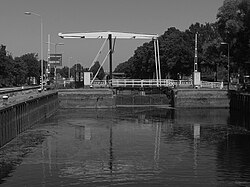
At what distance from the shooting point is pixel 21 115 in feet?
→ 90.4

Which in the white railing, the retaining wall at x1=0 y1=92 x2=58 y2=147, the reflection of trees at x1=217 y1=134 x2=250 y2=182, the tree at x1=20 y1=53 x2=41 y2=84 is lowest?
the reflection of trees at x1=217 y1=134 x2=250 y2=182

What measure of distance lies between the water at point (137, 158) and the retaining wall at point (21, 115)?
1.69 meters

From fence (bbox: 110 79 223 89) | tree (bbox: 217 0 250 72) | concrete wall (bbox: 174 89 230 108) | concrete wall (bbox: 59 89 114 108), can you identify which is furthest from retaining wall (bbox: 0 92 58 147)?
tree (bbox: 217 0 250 72)

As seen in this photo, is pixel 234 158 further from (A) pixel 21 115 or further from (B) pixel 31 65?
(B) pixel 31 65

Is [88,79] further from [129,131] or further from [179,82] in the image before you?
[129,131]

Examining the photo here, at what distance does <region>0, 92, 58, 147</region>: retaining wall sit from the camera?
22.2m

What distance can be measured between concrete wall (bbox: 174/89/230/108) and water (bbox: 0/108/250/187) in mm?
19807

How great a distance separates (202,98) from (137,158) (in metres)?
33.7

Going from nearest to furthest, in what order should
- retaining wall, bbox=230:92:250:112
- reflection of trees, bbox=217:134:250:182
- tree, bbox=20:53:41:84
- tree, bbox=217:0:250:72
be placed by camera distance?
reflection of trees, bbox=217:134:250:182, retaining wall, bbox=230:92:250:112, tree, bbox=217:0:250:72, tree, bbox=20:53:41:84

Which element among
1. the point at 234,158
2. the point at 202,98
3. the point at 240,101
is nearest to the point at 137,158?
the point at 234,158

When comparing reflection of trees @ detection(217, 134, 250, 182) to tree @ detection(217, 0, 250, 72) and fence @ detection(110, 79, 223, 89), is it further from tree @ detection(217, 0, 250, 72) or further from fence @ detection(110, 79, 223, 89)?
fence @ detection(110, 79, 223, 89)

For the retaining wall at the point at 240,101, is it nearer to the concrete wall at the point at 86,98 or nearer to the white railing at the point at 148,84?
the white railing at the point at 148,84

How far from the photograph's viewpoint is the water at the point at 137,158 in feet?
50.1

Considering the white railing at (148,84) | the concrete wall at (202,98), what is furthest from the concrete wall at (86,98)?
the concrete wall at (202,98)
